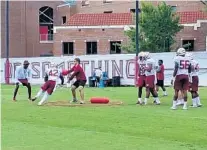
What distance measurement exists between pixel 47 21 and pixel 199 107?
59667mm

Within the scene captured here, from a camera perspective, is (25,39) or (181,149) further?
(25,39)

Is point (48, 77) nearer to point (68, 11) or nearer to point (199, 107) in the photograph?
point (199, 107)

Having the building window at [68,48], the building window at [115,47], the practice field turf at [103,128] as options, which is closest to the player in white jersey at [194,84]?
the practice field turf at [103,128]

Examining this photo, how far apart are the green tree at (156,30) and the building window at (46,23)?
2077 centimetres

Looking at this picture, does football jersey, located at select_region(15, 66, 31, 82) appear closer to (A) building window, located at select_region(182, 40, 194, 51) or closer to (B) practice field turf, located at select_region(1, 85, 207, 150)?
(B) practice field turf, located at select_region(1, 85, 207, 150)

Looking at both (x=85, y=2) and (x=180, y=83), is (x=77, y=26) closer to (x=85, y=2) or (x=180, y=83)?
(x=85, y=2)

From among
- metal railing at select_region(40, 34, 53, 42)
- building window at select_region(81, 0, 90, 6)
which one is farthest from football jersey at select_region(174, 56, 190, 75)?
building window at select_region(81, 0, 90, 6)

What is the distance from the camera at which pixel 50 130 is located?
14.2m

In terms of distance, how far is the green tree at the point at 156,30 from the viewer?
57094 mm

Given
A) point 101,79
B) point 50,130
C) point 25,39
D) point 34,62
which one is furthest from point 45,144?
point 25,39

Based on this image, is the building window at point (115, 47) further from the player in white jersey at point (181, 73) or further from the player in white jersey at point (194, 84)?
the player in white jersey at point (181, 73)

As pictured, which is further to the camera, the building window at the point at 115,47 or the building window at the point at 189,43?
the building window at the point at 115,47

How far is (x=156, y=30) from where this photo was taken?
189 feet

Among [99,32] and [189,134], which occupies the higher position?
[99,32]
